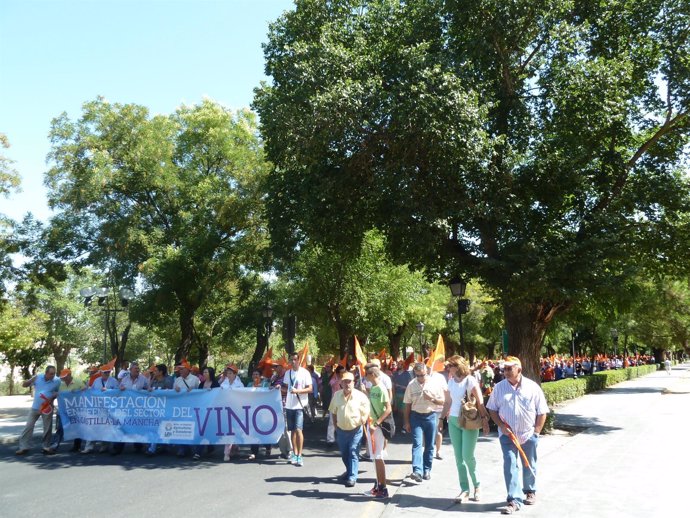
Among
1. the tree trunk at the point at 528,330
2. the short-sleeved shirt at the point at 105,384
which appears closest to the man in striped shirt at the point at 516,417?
the tree trunk at the point at 528,330

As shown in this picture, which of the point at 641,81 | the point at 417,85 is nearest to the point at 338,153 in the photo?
the point at 417,85

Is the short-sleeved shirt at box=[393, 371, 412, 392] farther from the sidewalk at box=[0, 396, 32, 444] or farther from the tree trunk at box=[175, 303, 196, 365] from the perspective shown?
the tree trunk at box=[175, 303, 196, 365]

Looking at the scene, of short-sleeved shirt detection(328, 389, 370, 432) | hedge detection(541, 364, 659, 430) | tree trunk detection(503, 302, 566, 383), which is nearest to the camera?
short-sleeved shirt detection(328, 389, 370, 432)

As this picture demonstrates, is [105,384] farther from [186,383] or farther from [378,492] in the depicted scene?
[378,492]

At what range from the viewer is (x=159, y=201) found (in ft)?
86.3

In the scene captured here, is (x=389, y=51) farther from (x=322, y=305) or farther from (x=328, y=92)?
(x=322, y=305)

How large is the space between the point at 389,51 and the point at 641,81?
263 inches

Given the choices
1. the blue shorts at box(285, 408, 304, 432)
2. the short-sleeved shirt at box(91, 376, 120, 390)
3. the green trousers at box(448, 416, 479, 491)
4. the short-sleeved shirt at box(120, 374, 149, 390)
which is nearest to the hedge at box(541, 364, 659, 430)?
the blue shorts at box(285, 408, 304, 432)

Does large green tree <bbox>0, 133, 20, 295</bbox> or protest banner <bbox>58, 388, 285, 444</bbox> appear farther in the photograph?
large green tree <bbox>0, 133, 20, 295</bbox>

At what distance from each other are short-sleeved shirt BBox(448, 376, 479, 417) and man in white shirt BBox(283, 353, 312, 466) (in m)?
3.07

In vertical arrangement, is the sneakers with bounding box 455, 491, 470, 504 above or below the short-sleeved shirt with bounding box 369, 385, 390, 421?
below

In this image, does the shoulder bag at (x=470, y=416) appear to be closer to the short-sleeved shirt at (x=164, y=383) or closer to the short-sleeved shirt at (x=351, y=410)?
the short-sleeved shirt at (x=351, y=410)

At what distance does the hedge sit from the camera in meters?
18.2

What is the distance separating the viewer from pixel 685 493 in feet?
23.8
